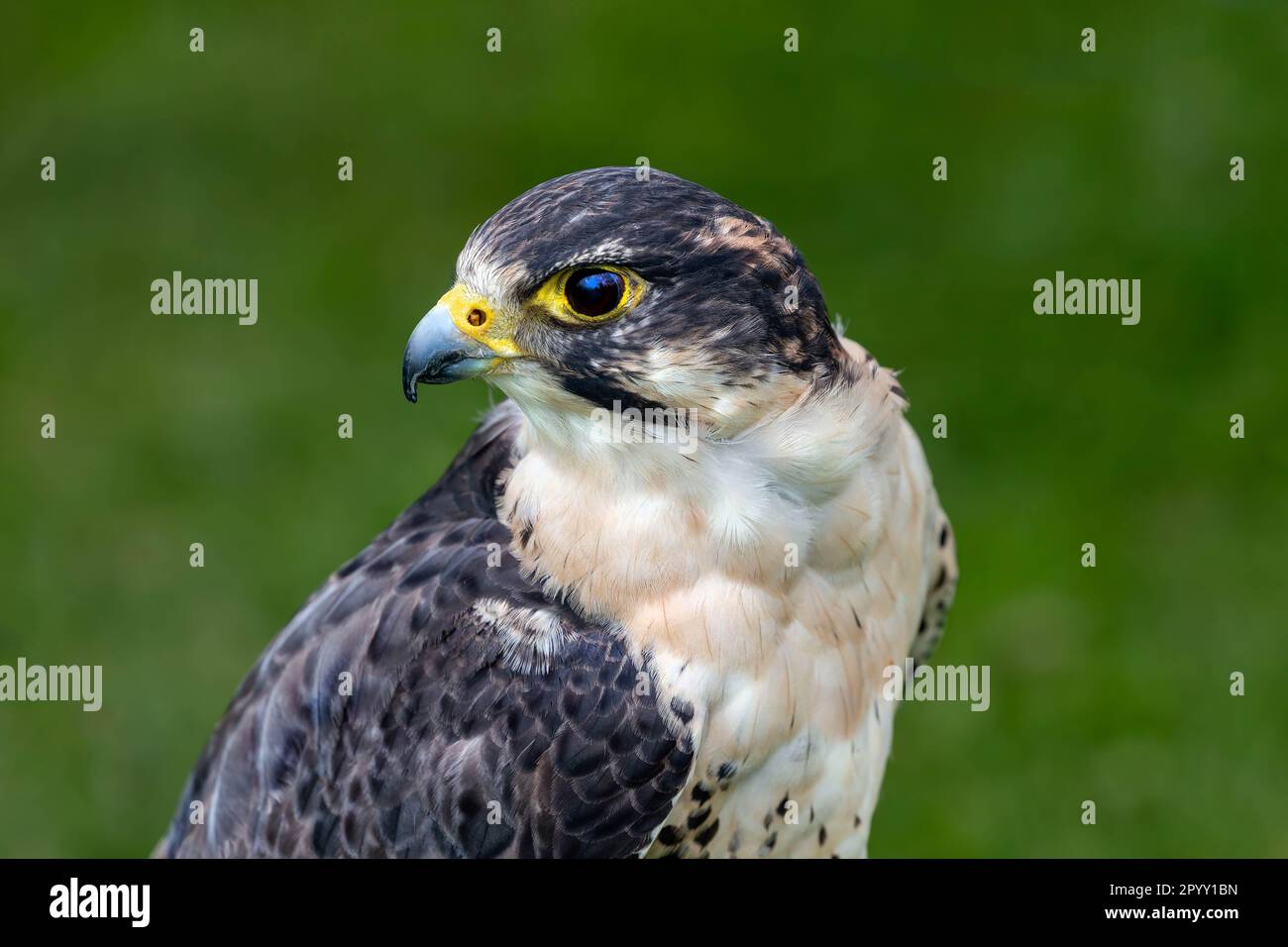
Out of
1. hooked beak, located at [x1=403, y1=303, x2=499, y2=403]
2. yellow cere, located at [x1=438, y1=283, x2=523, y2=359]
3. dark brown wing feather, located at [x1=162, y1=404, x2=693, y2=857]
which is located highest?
yellow cere, located at [x1=438, y1=283, x2=523, y2=359]

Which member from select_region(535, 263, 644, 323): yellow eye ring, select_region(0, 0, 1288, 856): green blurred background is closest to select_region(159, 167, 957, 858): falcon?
select_region(535, 263, 644, 323): yellow eye ring

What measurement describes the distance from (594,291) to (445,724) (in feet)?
4.24

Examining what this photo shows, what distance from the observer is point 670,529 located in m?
4.39

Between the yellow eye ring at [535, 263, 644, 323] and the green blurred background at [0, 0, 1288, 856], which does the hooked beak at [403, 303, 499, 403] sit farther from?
the green blurred background at [0, 0, 1288, 856]

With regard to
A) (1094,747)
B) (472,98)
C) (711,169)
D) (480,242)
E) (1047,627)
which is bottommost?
(1094,747)

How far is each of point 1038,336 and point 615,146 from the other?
2.73 meters

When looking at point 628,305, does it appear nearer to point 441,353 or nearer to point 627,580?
point 441,353

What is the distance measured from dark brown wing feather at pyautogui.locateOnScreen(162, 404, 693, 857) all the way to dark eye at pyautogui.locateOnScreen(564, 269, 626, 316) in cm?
84

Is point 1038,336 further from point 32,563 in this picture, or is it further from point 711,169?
point 32,563

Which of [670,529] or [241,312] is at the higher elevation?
[241,312]

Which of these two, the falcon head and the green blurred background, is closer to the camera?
the falcon head

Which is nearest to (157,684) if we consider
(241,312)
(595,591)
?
(241,312)

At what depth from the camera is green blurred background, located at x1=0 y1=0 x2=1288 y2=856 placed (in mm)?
8117

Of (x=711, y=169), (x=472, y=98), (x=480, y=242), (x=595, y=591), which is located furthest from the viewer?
(x=472, y=98)
